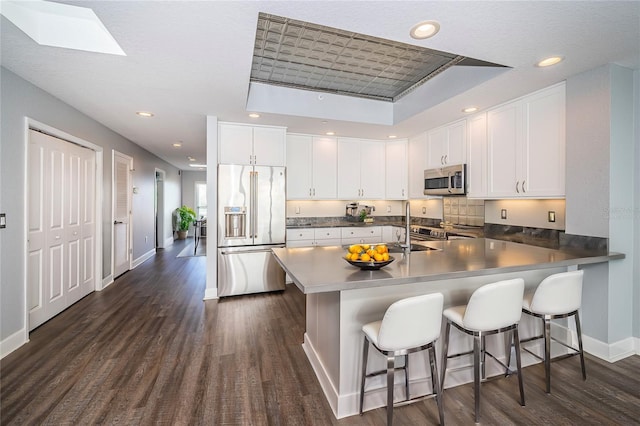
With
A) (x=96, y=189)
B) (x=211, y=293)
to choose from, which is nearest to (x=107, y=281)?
(x=96, y=189)

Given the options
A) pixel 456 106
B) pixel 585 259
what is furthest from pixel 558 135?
pixel 585 259

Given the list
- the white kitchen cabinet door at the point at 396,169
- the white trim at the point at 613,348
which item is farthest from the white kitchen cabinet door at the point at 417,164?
the white trim at the point at 613,348

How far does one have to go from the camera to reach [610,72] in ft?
7.86

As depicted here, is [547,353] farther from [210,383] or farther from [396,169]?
[396,169]

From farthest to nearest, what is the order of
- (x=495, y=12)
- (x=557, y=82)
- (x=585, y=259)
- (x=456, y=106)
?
(x=456, y=106), (x=557, y=82), (x=585, y=259), (x=495, y=12)

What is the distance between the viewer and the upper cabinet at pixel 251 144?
4047 mm

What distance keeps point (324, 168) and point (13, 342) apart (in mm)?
4176

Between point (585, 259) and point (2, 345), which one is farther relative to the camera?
point (2, 345)

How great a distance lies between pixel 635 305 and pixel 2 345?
5.48 m

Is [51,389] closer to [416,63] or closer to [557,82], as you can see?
[416,63]

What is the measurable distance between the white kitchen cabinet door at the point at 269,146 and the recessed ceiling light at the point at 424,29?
2.63 metres

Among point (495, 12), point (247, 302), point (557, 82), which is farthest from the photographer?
point (247, 302)

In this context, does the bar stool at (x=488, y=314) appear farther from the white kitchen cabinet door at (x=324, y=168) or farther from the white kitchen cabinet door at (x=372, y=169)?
the white kitchen cabinet door at (x=372, y=169)

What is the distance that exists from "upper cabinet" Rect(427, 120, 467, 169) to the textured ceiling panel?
868 mm
